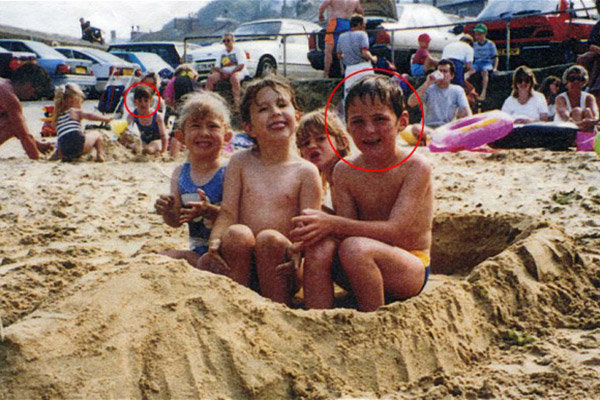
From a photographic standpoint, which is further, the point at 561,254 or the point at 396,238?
the point at 561,254

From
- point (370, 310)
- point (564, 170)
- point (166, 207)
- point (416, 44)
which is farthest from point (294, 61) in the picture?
point (370, 310)

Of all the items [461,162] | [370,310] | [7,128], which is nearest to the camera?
[370,310]

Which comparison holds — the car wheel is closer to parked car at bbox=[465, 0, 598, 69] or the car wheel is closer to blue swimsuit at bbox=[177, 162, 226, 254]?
parked car at bbox=[465, 0, 598, 69]

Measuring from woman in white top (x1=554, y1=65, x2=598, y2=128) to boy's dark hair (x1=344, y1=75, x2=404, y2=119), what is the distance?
523 centimetres

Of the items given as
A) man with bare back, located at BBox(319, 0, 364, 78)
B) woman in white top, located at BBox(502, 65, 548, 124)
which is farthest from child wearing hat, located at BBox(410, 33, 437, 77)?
woman in white top, located at BBox(502, 65, 548, 124)

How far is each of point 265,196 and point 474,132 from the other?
4.73 meters

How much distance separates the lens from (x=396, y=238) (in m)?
2.55

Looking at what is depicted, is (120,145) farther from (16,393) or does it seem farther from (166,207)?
(16,393)

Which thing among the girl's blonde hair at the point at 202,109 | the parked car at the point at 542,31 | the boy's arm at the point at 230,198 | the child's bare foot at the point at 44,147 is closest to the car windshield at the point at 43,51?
the child's bare foot at the point at 44,147

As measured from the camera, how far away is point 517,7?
11.2 m

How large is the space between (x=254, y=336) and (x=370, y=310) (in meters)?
0.56

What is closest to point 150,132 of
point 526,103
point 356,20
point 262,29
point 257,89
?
point 356,20

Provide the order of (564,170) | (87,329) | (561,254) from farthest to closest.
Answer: (564,170) < (561,254) < (87,329)

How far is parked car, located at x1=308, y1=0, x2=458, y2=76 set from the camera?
37.1 ft
